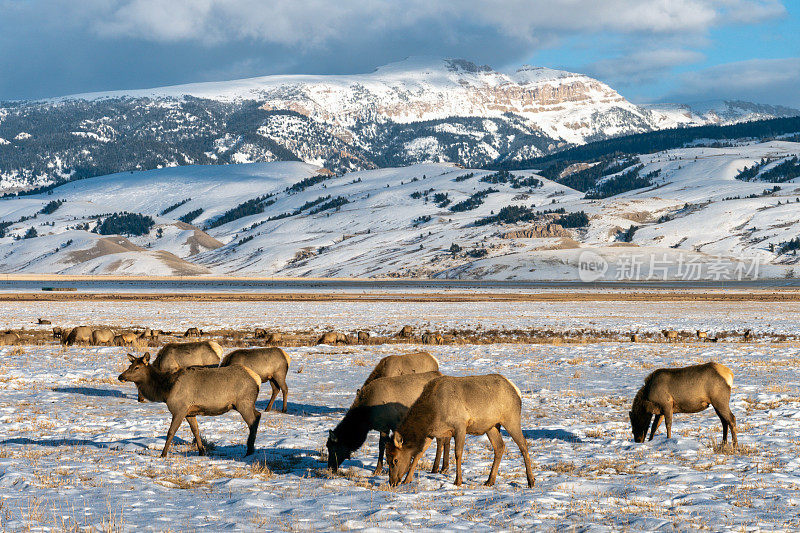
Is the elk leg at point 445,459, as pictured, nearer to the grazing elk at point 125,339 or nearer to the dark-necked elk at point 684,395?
the dark-necked elk at point 684,395

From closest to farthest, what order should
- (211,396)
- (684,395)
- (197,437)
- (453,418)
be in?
(453,418) < (211,396) < (197,437) < (684,395)

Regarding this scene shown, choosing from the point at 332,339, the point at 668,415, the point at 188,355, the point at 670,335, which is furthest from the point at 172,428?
the point at 670,335

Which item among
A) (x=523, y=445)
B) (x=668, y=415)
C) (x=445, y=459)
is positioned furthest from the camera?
(x=668, y=415)

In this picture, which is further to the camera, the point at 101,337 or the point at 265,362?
the point at 101,337

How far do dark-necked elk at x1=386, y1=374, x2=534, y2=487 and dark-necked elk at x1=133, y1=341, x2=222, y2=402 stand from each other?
10.5 m

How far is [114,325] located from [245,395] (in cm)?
4324

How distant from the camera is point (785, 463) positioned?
47.7ft

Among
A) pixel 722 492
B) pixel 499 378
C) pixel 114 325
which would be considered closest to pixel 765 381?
pixel 722 492

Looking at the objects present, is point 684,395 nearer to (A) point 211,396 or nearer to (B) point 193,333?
(A) point 211,396

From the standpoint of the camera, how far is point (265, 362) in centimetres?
1964

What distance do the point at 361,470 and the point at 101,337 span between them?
28586 millimetres

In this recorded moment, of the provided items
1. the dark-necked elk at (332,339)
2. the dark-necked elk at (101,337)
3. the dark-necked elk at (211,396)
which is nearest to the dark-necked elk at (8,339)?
the dark-necked elk at (101,337)

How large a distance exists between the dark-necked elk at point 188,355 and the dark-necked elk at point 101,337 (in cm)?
1865

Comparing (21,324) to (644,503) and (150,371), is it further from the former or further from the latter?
(644,503)
